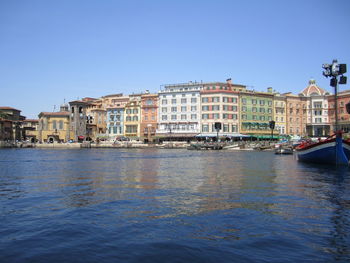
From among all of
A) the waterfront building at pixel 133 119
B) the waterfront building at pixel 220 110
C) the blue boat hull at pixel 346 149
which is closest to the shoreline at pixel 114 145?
the waterfront building at pixel 133 119

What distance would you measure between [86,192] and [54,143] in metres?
91.8

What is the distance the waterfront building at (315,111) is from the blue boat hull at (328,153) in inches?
2682

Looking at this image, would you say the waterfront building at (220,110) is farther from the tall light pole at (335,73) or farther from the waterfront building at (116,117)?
the tall light pole at (335,73)

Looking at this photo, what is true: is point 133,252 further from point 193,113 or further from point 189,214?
point 193,113

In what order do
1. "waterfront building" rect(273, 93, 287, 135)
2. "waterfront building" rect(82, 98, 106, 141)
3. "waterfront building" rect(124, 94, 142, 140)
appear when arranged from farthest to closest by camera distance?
1. "waterfront building" rect(82, 98, 106, 141)
2. "waterfront building" rect(124, 94, 142, 140)
3. "waterfront building" rect(273, 93, 287, 135)

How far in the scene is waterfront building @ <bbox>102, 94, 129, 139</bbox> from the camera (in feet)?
336

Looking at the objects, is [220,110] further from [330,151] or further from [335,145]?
[335,145]

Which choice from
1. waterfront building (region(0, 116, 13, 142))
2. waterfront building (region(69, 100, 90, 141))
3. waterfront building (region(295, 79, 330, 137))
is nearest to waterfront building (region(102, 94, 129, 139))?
waterfront building (region(69, 100, 90, 141))

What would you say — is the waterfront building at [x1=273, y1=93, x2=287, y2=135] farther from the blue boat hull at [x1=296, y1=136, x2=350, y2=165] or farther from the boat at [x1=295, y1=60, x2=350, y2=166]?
the boat at [x1=295, y1=60, x2=350, y2=166]

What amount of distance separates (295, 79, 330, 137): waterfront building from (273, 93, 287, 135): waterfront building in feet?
15.3

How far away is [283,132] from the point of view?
319ft

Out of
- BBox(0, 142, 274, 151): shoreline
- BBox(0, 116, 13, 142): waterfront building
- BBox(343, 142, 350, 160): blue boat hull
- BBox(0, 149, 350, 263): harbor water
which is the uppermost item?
BBox(0, 116, 13, 142): waterfront building

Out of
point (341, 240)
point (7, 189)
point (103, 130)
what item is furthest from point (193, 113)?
point (341, 240)

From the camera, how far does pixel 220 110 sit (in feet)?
294
